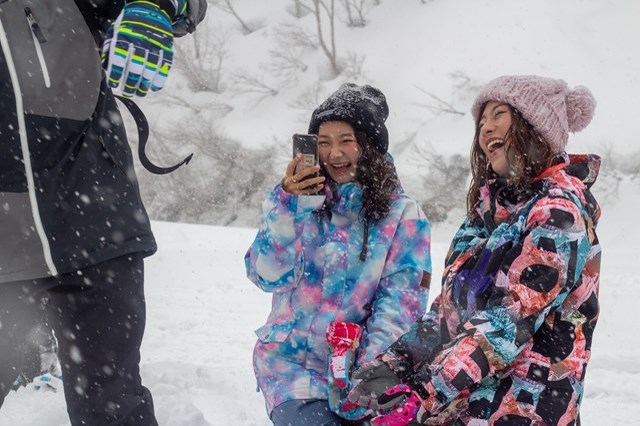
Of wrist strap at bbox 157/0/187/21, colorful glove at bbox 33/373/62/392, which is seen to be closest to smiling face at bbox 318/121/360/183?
wrist strap at bbox 157/0/187/21

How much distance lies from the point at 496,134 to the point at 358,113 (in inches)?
26.2

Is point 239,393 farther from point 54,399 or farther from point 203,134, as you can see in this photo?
point 203,134

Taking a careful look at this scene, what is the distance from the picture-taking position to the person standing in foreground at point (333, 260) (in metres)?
2.39

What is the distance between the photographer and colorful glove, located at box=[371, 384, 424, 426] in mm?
2084

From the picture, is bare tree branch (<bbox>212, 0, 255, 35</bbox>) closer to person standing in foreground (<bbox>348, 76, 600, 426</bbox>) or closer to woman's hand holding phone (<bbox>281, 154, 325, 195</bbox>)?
woman's hand holding phone (<bbox>281, 154, 325, 195</bbox>)

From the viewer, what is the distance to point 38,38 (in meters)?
1.76

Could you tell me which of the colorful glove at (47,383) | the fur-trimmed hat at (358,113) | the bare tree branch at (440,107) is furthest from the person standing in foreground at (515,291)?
→ the bare tree branch at (440,107)

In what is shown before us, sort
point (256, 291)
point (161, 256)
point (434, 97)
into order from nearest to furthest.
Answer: point (256, 291), point (161, 256), point (434, 97)

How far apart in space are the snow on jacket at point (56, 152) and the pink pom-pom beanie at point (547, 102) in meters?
1.27

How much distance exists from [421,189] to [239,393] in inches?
538

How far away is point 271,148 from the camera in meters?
19.6

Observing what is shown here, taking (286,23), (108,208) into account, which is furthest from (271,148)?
(108,208)

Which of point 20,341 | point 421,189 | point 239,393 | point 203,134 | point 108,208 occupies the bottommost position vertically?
point 203,134

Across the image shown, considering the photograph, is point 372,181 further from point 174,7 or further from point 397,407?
point 174,7
